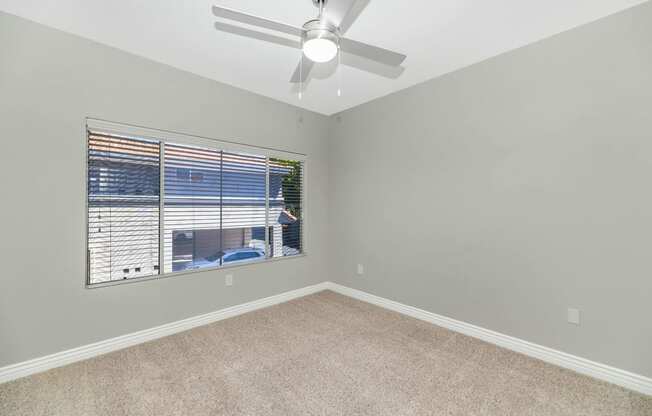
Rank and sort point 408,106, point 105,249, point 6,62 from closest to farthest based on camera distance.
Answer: point 6,62, point 105,249, point 408,106

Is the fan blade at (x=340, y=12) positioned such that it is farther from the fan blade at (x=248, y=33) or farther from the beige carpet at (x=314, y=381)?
the beige carpet at (x=314, y=381)

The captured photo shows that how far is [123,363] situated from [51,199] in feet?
4.62

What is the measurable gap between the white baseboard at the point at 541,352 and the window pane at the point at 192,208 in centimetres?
221

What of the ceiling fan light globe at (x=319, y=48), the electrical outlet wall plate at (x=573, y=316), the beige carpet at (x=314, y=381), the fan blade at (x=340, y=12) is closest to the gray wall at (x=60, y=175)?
the beige carpet at (x=314, y=381)

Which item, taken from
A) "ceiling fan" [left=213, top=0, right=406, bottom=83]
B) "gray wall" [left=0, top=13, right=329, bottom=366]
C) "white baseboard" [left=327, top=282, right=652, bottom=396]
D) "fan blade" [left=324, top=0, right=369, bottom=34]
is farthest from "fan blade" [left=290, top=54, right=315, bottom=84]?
"white baseboard" [left=327, top=282, right=652, bottom=396]

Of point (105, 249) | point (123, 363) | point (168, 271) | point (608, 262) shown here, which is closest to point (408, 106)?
point (608, 262)

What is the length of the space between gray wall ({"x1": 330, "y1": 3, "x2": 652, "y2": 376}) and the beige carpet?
405 mm

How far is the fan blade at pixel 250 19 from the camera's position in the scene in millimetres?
1479

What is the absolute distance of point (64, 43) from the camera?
2.29 m

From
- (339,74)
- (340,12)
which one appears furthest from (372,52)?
(339,74)

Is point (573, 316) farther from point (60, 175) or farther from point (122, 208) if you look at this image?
point (60, 175)

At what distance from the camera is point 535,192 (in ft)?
7.89

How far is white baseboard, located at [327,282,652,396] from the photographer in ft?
6.56

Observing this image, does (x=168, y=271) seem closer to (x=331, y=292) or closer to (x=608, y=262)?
(x=331, y=292)
